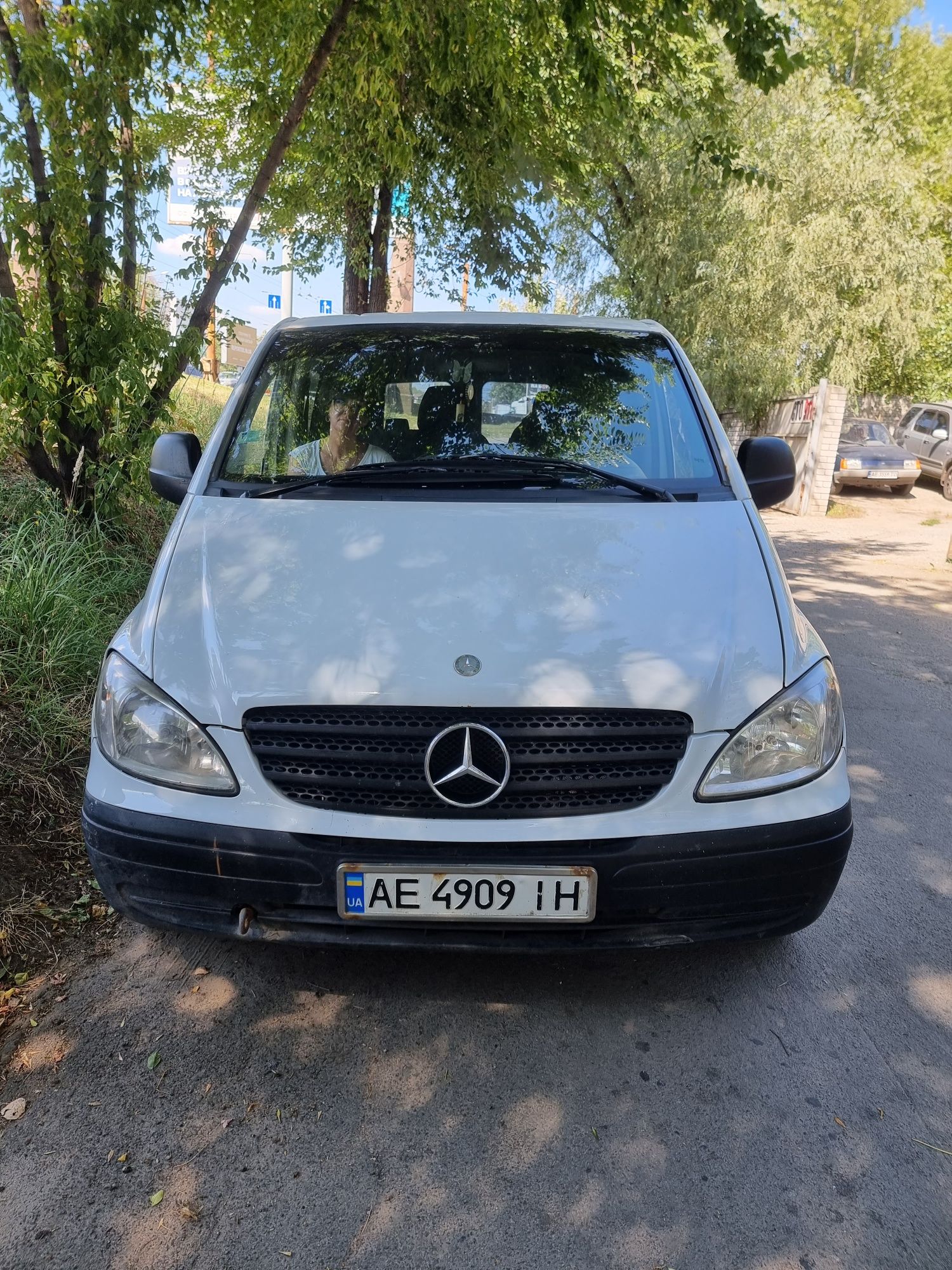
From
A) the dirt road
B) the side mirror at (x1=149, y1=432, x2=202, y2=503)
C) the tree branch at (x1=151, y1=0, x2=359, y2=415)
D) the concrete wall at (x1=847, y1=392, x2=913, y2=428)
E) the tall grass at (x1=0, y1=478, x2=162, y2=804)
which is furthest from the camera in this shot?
the concrete wall at (x1=847, y1=392, x2=913, y2=428)

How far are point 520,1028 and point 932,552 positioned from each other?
480 inches

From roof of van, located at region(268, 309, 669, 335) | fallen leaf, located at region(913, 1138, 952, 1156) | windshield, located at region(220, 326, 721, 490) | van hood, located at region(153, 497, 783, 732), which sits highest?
roof of van, located at region(268, 309, 669, 335)

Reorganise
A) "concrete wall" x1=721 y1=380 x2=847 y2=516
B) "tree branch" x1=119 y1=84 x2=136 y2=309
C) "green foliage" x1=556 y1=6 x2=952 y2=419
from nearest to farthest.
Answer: "tree branch" x1=119 y1=84 x2=136 y2=309
"concrete wall" x1=721 y1=380 x2=847 y2=516
"green foliage" x1=556 y1=6 x2=952 y2=419

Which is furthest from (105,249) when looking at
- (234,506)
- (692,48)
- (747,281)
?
(747,281)

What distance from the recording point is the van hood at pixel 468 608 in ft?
8.00

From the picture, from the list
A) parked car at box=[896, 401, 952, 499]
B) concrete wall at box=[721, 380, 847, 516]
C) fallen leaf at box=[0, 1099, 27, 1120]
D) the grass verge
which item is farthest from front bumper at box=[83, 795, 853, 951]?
parked car at box=[896, 401, 952, 499]

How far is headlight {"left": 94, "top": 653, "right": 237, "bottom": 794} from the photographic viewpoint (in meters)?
2.45

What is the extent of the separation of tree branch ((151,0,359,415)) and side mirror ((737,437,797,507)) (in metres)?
3.87

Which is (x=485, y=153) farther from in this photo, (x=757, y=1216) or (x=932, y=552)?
(x=757, y=1216)

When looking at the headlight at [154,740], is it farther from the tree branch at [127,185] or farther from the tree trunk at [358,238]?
the tree trunk at [358,238]

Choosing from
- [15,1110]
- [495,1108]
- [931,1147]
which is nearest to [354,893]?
[495,1108]

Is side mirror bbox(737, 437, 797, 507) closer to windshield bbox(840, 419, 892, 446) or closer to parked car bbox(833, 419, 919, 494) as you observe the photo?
parked car bbox(833, 419, 919, 494)

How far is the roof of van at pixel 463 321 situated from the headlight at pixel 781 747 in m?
2.02

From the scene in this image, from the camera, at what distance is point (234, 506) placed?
A: 10.3 feet
